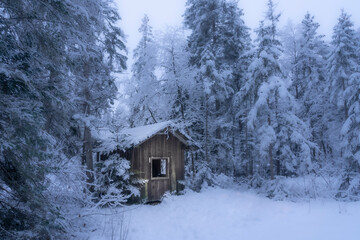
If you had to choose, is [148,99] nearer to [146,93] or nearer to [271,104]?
[146,93]

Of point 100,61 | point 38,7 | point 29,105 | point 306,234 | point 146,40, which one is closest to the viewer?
point 29,105

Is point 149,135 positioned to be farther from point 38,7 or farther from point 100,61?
point 38,7

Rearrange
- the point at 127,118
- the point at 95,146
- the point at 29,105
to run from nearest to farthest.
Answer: the point at 29,105
the point at 95,146
the point at 127,118

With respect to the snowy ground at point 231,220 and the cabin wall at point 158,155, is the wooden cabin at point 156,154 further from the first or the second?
the snowy ground at point 231,220

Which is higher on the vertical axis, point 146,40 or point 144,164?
point 146,40

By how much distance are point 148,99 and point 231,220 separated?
1056cm

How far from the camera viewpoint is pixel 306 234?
26.5 ft

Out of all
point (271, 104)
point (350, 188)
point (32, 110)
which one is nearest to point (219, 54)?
point (271, 104)

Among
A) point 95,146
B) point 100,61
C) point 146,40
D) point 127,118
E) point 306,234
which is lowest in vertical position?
point 306,234

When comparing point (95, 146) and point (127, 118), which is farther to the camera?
point (127, 118)

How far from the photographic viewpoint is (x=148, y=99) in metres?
17.8

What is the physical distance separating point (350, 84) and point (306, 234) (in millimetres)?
11802

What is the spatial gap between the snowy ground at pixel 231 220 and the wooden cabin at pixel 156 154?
3.38 ft

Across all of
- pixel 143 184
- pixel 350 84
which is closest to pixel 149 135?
pixel 143 184
